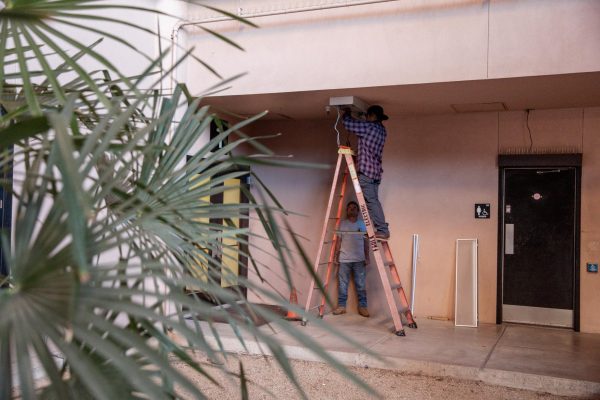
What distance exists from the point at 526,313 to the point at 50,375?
7371mm

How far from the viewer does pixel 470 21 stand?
5844 millimetres

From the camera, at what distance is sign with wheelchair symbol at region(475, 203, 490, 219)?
783 centimetres

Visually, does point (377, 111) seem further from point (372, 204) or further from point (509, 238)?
point (509, 238)

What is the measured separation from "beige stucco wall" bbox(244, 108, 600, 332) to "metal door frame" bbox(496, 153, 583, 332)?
56mm

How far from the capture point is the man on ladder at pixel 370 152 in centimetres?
716

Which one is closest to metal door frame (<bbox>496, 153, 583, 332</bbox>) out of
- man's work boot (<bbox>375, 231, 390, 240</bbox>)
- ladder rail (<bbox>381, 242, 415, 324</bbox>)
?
ladder rail (<bbox>381, 242, 415, 324</bbox>)

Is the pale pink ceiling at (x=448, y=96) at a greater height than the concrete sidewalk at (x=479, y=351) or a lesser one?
greater

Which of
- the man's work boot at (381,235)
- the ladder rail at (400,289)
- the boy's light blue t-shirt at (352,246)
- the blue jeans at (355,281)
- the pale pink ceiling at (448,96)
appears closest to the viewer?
the pale pink ceiling at (448,96)

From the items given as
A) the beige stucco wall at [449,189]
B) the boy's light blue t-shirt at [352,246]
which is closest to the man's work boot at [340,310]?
the beige stucco wall at [449,189]

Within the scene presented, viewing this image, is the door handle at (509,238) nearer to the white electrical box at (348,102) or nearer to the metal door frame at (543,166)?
the metal door frame at (543,166)

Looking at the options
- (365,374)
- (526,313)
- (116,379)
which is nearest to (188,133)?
(116,379)

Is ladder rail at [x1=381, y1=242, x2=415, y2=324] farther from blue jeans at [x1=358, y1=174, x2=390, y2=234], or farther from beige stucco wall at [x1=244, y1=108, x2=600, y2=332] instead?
beige stucco wall at [x1=244, y1=108, x2=600, y2=332]

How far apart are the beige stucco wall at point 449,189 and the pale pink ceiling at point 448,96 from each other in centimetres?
31

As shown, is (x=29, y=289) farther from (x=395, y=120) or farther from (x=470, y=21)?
(x=395, y=120)
